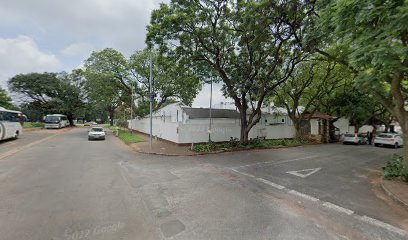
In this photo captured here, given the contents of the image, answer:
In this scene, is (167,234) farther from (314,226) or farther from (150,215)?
(314,226)

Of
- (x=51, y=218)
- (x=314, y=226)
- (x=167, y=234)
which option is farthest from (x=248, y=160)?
(x=51, y=218)

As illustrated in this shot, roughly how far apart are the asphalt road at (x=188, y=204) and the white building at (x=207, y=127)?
313 inches

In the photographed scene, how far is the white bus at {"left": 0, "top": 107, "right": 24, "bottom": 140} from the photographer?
1727cm

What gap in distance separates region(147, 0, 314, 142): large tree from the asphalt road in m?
8.12

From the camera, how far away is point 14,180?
293 inches

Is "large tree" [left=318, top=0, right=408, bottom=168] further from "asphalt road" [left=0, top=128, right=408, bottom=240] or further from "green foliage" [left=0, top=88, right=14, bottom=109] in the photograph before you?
"green foliage" [left=0, top=88, right=14, bottom=109]

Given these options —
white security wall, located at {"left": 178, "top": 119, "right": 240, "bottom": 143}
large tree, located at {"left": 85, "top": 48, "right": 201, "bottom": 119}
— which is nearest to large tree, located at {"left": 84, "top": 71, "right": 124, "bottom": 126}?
large tree, located at {"left": 85, "top": 48, "right": 201, "bottom": 119}

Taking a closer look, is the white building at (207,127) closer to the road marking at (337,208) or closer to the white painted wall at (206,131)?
the white painted wall at (206,131)

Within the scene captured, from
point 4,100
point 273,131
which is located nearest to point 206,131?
point 273,131

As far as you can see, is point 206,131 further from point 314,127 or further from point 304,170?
point 314,127

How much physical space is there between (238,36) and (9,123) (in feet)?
65.5

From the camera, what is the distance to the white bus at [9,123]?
17266mm

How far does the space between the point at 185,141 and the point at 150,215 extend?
12.5 meters

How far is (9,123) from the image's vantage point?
18.5 metres
